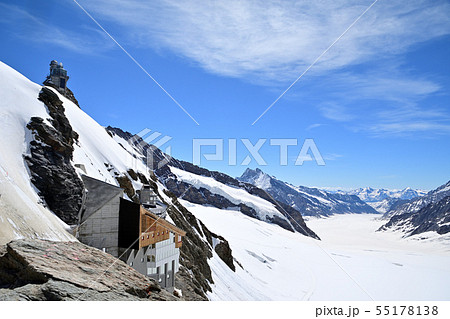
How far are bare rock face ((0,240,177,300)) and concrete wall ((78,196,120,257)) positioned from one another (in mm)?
10653

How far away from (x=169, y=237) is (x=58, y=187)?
381 inches

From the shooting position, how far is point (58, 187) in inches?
900

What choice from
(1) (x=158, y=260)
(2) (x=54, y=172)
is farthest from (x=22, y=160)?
(1) (x=158, y=260)

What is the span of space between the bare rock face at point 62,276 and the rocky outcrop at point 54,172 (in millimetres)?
11316

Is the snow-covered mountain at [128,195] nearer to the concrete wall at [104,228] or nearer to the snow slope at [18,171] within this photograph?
the snow slope at [18,171]

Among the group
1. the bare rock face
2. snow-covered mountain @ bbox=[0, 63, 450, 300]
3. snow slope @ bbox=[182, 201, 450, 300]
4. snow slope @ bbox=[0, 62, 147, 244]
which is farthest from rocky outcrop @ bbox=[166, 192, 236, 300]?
the bare rock face

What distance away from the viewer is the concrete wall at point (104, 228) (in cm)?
2183

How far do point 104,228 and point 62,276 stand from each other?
14177 millimetres

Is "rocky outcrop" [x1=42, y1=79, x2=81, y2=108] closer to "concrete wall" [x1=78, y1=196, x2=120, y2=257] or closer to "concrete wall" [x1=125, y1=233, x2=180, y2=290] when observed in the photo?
"concrete wall" [x1=125, y1=233, x2=180, y2=290]

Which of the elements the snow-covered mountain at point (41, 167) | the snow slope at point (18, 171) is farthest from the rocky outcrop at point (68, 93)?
the snow slope at point (18, 171)

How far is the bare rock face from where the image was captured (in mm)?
8234
